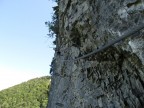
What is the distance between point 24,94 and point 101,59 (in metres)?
53.3

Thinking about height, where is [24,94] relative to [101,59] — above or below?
above

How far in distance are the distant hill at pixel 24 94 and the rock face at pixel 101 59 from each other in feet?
141

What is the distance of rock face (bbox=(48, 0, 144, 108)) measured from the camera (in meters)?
3.94

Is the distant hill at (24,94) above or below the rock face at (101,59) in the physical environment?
above

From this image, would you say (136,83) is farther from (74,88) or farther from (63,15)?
(63,15)

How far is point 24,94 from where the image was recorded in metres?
56.2

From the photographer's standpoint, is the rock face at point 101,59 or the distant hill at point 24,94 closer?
the rock face at point 101,59

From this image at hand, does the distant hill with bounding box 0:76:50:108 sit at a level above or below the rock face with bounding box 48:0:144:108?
above

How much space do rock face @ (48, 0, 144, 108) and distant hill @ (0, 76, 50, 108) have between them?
4303 centimetres

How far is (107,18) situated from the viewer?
4480mm

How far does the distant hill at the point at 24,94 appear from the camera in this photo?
50763mm

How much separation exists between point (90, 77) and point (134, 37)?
1.72m

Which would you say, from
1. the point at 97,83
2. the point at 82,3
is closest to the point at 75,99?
the point at 97,83

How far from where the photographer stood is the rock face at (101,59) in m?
3.94
